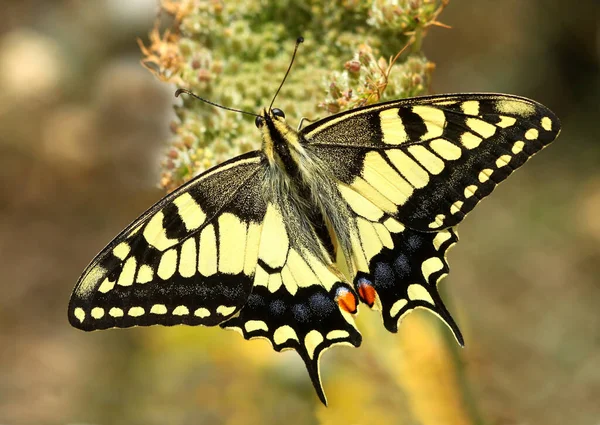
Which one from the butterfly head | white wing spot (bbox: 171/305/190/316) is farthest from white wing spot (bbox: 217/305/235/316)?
the butterfly head

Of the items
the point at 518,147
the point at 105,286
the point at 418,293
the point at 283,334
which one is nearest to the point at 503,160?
the point at 518,147

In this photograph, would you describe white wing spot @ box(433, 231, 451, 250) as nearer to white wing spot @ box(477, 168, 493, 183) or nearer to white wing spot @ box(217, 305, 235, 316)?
white wing spot @ box(477, 168, 493, 183)

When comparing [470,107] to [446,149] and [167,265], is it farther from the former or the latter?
[167,265]

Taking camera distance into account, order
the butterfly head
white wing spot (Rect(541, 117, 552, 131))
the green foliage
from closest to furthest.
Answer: white wing spot (Rect(541, 117, 552, 131))
the butterfly head
the green foliage

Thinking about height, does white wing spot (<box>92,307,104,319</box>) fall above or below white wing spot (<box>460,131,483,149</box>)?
below

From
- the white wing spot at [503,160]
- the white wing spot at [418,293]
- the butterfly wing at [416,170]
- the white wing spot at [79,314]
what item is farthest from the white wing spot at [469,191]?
the white wing spot at [79,314]

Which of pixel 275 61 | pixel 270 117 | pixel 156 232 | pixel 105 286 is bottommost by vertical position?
pixel 105 286

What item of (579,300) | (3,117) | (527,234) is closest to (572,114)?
(527,234)

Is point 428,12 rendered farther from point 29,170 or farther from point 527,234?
point 29,170
